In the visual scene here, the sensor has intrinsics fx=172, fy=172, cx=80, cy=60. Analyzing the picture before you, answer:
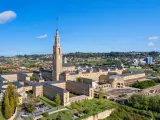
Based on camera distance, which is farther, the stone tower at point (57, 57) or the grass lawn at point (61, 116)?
the stone tower at point (57, 57)

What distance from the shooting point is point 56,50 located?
150 ft

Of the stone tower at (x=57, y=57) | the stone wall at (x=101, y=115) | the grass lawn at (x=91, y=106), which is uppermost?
the stone tower at (x=57, y=57)

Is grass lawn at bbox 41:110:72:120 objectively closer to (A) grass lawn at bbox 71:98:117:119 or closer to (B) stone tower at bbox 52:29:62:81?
(A) grass lawn at bbox 71:98:117:119

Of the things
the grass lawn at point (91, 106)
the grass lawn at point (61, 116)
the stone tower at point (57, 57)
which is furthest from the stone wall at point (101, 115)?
the stone tower at point (57, 57)

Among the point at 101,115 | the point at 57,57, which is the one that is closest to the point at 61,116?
the point at 101,115

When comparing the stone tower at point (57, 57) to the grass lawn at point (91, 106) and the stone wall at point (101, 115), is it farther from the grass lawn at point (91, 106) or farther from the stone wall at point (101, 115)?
the stone wall at point (101, 115)

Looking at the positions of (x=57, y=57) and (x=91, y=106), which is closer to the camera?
(x=91, y=106)

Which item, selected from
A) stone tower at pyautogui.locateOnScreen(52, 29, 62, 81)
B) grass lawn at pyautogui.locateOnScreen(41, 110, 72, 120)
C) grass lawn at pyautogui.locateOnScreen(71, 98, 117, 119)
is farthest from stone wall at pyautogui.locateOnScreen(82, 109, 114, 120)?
stone tower at pyautogui.locateOnScreen(52, 29, 62, 81)

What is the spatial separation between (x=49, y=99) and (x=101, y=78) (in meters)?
23.6

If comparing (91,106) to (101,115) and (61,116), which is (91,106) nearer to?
(101,115)

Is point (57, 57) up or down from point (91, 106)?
up

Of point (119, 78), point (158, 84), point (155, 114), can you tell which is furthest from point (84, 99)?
point (158, 84)

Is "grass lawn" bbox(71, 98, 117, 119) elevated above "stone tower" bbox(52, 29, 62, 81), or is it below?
below

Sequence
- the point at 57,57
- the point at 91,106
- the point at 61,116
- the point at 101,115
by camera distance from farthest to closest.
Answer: the point at 57,57
the point at 91,106
the point at 101,115
the point at 61,116
